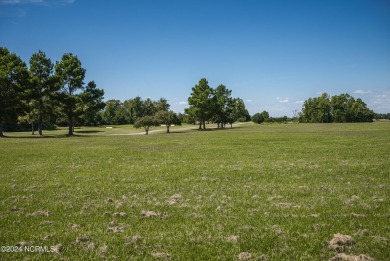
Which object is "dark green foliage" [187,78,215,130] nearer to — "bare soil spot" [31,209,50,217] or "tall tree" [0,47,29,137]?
"tall tree" [0,47,29,137]

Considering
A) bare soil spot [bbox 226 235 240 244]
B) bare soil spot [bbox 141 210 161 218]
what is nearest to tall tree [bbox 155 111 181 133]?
bare soil spot [bbox 141 210 161 218]

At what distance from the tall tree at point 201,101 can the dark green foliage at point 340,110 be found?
3787 inches

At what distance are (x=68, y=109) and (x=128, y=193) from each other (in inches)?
2608

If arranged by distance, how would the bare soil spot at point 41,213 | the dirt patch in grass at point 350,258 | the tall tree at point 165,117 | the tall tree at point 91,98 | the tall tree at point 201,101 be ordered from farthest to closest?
the tall tree at point 201,101, the tall tree at point 165,117, the tall tree at point 91,98, the bare soil spot at point 41,213, the dirt patch in grass at point 350,258

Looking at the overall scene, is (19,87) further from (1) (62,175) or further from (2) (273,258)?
(2) (273,258)

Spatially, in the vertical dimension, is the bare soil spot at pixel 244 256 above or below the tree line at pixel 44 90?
below

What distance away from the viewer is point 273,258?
652 centimetres

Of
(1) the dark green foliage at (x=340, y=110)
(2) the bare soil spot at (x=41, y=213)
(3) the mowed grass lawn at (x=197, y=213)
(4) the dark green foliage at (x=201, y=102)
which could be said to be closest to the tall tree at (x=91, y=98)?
(4) the dark green foliage at (x=201, y=102)

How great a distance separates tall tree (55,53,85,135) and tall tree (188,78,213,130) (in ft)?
133

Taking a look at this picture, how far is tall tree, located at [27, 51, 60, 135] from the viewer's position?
6494 cm

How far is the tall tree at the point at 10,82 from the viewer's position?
58.1 meters

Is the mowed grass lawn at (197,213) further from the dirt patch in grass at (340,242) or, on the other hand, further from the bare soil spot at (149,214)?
the dirt patch in grass at (340,242)

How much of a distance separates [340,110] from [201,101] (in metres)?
110

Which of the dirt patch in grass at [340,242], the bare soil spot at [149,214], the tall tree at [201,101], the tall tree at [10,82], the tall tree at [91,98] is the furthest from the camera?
the tall tree at [201,101]
